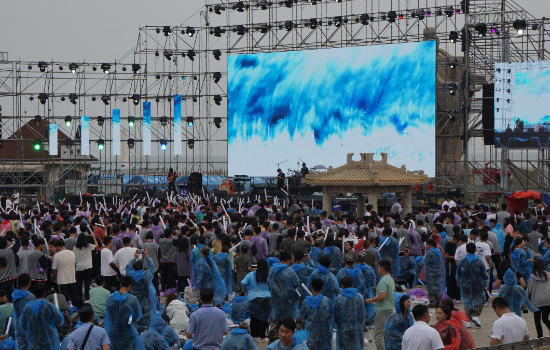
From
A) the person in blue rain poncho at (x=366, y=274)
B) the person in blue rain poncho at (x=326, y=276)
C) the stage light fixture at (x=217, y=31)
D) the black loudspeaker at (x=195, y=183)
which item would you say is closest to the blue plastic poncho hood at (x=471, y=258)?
the person in blue rain poncho at (x=366, y=274)

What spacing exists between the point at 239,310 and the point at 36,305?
300 centimetres

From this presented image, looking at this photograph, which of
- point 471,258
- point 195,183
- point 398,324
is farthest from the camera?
point 195,183

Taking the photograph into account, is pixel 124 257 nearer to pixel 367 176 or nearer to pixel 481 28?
pixel 367 176

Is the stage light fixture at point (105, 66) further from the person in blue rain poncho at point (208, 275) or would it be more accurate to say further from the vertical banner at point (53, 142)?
the person in blue rain poncho at point (208, 275)

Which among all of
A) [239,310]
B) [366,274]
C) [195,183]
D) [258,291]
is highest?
[195,183]

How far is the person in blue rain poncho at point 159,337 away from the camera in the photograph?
733cm

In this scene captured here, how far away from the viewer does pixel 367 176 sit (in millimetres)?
19891

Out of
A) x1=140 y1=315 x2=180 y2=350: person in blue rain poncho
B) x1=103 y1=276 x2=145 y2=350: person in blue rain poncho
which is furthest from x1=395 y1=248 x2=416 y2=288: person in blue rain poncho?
x1=103 y1=276 x2=145 y2=350: person in blue rain poncho

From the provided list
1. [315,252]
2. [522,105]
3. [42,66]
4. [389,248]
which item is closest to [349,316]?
[315,252]

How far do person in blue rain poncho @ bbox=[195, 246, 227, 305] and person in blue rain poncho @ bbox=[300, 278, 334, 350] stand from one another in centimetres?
284

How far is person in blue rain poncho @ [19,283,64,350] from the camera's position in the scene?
7.46 metres

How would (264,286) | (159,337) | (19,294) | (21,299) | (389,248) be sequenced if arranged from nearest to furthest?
1. (159,337)
2. (19,294)
3. (21,299)
4. (264,286)
5. (389,248)

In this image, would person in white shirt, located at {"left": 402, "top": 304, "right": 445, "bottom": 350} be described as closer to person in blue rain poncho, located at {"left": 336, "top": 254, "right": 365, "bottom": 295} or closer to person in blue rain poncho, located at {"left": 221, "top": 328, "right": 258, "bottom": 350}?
person in blue rain poncho, located at {"left": 221, "top": 328, "right": 258, "bottom": 350}

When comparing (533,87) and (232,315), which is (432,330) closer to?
(232,315)
